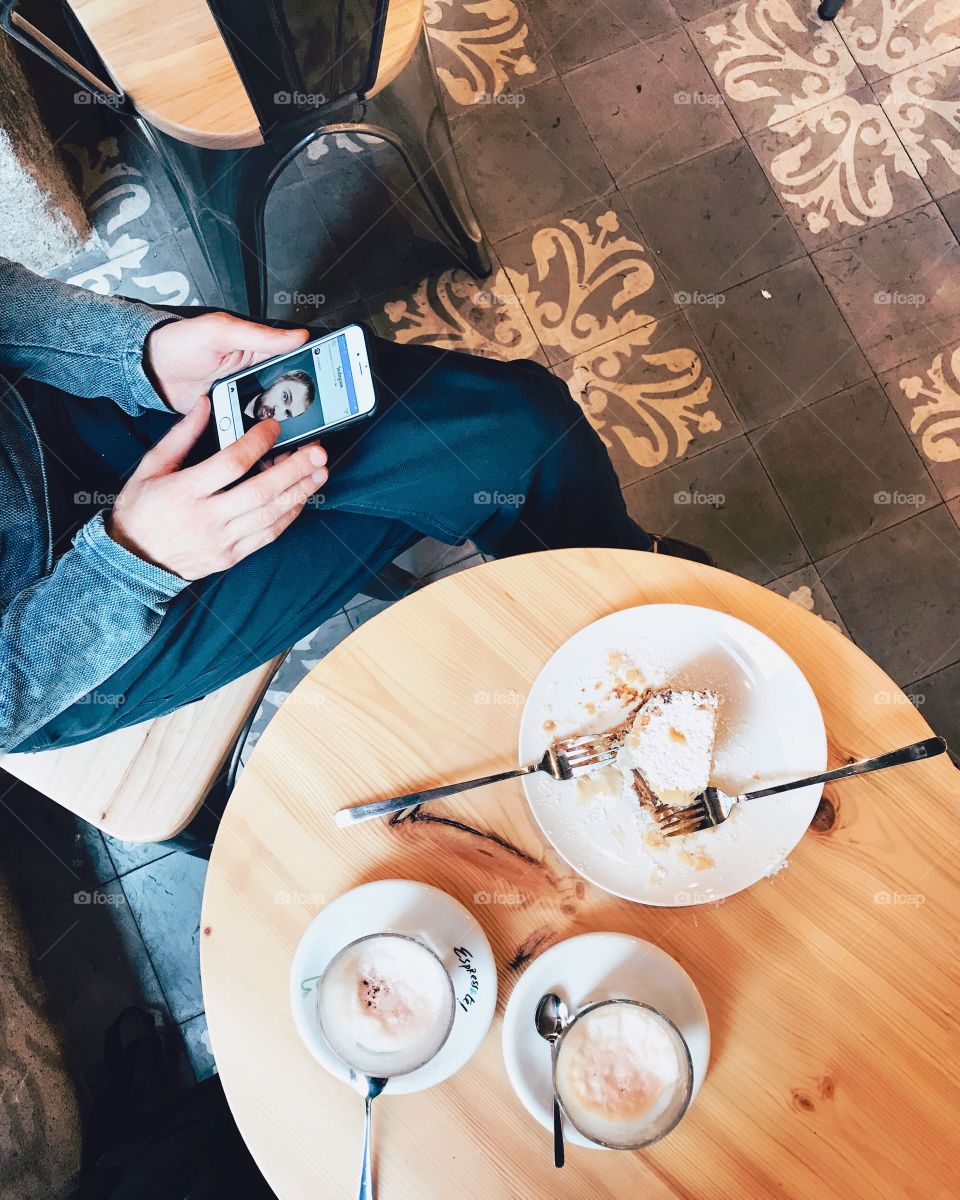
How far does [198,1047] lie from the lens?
4.57 ft

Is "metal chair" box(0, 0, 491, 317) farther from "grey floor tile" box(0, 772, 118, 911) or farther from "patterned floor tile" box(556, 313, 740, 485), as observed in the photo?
"grey floor tile" box(0, 772, 118, 911)

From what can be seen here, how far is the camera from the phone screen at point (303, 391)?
0.89 metres

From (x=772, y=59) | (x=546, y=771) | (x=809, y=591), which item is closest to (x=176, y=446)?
(x=546, y=771)

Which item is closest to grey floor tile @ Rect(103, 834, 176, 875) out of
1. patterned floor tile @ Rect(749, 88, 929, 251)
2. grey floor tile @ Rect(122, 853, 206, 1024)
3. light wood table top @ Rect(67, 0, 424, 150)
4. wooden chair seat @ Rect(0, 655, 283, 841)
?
grey floor tile @ Rect(122, 853, 206, 1024)

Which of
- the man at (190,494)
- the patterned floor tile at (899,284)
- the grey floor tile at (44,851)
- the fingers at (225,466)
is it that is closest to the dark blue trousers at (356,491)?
the man at (190,494)

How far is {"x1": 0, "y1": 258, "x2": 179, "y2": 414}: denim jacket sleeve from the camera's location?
0.94 metres

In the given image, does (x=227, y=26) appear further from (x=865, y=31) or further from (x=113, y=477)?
(x=865, y=31)

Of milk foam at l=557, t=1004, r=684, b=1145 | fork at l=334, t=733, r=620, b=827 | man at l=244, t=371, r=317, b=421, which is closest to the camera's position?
milk foam at l=557, t=1004, r=684, b=1145

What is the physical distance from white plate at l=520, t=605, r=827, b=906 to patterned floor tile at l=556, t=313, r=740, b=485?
0.77 m

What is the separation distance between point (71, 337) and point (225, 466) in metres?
0.29

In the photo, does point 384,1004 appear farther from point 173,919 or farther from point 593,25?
point 593,25

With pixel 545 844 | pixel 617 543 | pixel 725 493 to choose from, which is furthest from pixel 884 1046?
pixel 725 493

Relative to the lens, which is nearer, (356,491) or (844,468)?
(356,491)

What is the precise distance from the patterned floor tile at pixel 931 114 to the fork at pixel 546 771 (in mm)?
1456
